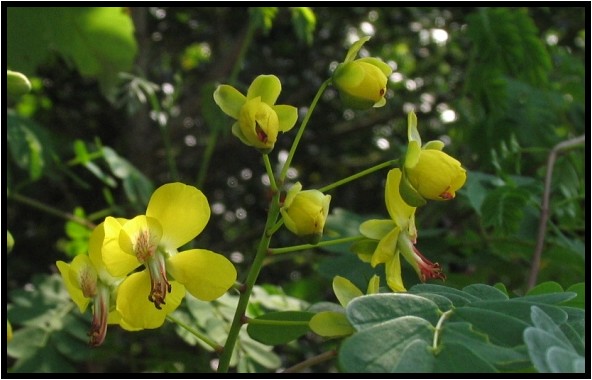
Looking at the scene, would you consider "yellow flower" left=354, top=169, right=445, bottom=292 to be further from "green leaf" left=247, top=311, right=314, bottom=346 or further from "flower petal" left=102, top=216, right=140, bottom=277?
"flower petal" left=102, top=216, right=140, bottom=277

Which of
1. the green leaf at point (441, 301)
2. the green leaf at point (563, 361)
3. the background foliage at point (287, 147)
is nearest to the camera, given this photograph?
the green leaf at point (563, 361)

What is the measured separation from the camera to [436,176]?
2.70 ft

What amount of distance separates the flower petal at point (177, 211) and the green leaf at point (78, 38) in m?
0.89

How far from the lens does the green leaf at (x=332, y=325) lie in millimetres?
769

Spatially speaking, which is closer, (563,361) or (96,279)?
(563,361)

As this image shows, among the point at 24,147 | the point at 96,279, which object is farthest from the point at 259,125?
the point at 24,147

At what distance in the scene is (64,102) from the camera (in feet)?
7.74

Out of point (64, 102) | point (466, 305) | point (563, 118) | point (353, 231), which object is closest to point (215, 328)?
point (353, 231)

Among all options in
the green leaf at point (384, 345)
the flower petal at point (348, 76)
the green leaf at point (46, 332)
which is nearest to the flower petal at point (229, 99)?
the flower petal at point (348, 76)

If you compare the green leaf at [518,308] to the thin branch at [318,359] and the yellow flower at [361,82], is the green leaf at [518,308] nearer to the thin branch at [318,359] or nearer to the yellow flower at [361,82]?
the thin branch at [318,359]

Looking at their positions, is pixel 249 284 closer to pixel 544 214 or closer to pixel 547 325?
pixel 547 325

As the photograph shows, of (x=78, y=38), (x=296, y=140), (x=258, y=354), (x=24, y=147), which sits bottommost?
(x=258, y=354)

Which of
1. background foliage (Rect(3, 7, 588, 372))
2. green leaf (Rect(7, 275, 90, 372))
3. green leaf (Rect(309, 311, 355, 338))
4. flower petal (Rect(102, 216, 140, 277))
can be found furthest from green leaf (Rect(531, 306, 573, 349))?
green leaf (Rect(7, 275, 90, 372))

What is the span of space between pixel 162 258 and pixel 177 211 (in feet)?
0.16
